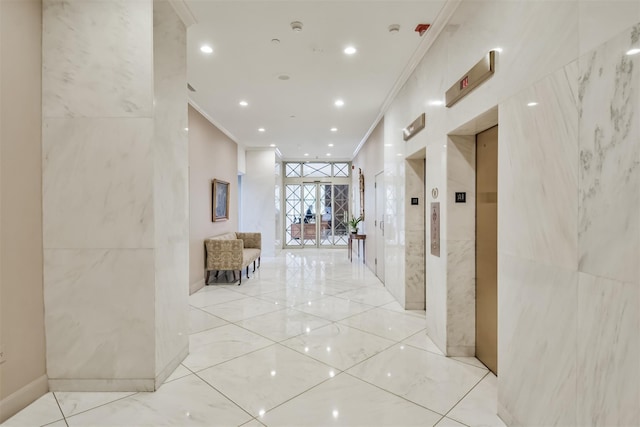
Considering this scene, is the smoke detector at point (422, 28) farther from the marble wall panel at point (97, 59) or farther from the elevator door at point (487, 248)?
the marble wall panel at point (97, 59)

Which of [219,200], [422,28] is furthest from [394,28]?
[219,200]

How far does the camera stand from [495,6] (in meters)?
2.26

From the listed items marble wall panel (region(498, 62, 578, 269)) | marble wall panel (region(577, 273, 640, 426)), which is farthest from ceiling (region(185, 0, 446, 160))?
marble wall panel (region(577, 273, 640, 426))

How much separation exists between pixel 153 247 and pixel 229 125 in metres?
5.16

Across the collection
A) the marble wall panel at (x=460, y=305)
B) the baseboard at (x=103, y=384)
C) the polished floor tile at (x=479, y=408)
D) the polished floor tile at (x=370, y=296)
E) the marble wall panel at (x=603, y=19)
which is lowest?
the polished floor tile at (x=479, y=408)

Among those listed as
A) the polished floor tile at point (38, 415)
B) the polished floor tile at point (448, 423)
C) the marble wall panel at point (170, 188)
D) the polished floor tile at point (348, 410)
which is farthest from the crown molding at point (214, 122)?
the polished floor tile at point (448, 423)

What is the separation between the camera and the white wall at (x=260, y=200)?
966cm

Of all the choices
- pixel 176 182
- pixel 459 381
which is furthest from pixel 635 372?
pixel 176 182

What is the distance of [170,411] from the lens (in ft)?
7.39

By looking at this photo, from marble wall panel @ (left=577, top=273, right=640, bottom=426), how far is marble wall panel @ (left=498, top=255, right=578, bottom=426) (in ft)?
0.21

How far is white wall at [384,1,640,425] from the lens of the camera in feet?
4.21

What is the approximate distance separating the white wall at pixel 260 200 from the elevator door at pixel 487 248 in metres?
7.25

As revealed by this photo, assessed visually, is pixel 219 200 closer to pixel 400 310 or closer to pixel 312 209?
pixel 400 310

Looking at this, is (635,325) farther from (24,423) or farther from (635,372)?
(24,423)
